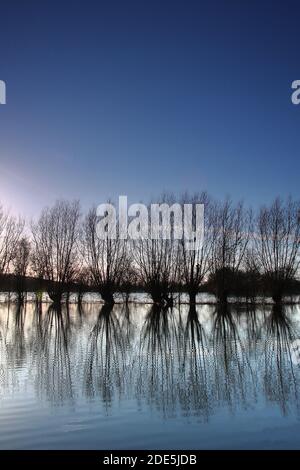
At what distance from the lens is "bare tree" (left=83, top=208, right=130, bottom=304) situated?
4491cm

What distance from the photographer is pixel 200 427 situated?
6.29 meters

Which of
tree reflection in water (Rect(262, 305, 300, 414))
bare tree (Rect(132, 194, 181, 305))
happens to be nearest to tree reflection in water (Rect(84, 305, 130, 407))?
tree reflection in water (Rect(262, 305, 300, 414))

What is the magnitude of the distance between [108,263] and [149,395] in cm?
3755

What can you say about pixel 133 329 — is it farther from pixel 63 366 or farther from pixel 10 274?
pixel 10 274

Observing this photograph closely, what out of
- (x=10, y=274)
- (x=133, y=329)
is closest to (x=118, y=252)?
(x=10, y=274)

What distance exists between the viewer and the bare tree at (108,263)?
44906 mm

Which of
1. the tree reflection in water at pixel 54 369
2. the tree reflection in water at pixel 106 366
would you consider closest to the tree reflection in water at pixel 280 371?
the tree reflection in water at pixel 106 366

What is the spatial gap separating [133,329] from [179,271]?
21.3 m

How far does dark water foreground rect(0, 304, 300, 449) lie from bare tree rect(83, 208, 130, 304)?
29.8 m

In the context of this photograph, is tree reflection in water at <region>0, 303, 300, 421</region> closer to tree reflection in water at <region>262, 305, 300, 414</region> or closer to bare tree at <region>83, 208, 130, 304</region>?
tree reflection in water at <region>262, 305, 300, 414</region>

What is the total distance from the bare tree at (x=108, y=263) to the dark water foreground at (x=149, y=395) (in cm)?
2977

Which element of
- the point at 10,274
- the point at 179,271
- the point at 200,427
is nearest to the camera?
the point at 200,427

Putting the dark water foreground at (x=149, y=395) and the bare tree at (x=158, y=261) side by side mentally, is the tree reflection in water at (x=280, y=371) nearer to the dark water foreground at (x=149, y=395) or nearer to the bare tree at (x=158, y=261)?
the dark water foreground at (x=149, y=395)

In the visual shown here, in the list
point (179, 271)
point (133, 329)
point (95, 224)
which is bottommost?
point (133, 329)
